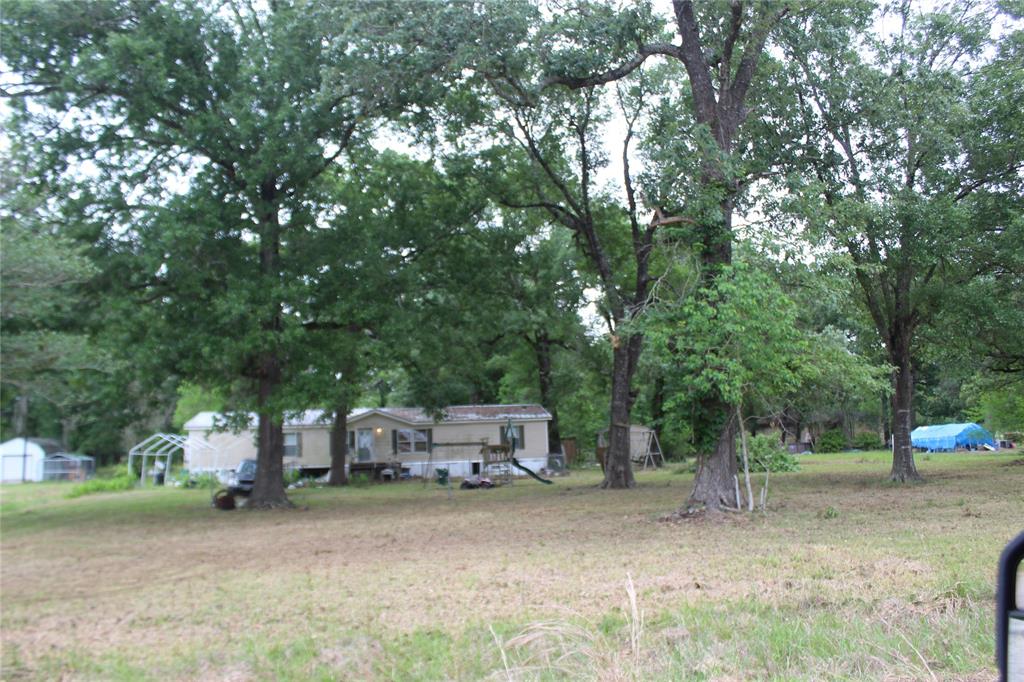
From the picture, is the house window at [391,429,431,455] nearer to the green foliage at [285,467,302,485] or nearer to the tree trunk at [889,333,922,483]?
the green foliage at [285,467,302,485]

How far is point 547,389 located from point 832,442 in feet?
63.9

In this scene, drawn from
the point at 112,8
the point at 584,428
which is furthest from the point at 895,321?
the point at 584,428

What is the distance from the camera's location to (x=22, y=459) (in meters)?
10.3

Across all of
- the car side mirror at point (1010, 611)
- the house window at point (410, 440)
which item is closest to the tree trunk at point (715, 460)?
the car side mirror at point (1010, 611)

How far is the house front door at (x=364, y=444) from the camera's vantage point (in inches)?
1448

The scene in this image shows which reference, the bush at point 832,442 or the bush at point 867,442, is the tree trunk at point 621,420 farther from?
the bush at point 867,442

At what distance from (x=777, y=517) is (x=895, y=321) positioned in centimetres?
949

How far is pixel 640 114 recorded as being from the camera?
949 inches

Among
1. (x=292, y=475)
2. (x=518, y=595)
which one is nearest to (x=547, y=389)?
(x=292, y=475)

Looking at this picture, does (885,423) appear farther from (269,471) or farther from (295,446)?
(269,471)

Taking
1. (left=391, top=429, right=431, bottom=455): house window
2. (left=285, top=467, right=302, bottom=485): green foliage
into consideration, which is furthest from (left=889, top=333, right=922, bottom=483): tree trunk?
(left=285, top=467, right=302, bottom=485): green foliage

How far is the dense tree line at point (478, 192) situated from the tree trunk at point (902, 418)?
3.4 inches

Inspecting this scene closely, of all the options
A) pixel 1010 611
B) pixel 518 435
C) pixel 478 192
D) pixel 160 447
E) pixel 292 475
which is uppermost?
pixel 478 192

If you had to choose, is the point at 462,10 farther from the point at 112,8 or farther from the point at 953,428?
the point at 953,428
